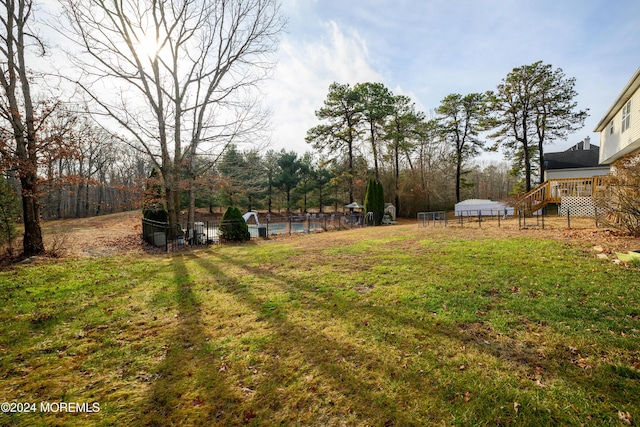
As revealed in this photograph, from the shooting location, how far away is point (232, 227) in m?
11.9

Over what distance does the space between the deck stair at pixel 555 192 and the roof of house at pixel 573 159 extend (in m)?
9.90

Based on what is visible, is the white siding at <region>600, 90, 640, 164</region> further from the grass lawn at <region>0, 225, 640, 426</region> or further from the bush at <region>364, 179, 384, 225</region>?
the bush at <region>364, 179, 384, 225</region>

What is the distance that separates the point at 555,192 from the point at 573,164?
11173mm

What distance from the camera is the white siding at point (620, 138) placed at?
956 centimetres

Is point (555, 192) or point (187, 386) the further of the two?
point (555, 192)

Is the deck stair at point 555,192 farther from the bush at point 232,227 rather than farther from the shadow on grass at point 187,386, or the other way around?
the shadow on grass at point 187,386

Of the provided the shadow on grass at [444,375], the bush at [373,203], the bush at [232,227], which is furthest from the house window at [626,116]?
the bush at [232,227]

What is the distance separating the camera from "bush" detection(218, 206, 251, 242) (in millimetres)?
11883

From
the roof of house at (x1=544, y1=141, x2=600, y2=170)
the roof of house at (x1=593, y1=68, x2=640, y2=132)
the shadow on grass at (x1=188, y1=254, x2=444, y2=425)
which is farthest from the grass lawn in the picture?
the roof of house at (x1=544, y1=141, x2=600, y2=170)

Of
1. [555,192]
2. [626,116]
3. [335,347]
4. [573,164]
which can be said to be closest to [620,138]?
[626,116]

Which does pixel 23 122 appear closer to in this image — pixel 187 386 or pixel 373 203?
pixel 187 386

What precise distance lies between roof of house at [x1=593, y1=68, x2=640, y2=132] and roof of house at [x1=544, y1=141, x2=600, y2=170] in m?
9.59

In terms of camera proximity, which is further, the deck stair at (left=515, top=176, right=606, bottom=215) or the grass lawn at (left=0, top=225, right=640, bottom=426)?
the deck stair at (left=515, top=176, right=606, bottom=215)

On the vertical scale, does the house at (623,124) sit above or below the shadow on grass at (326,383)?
above
